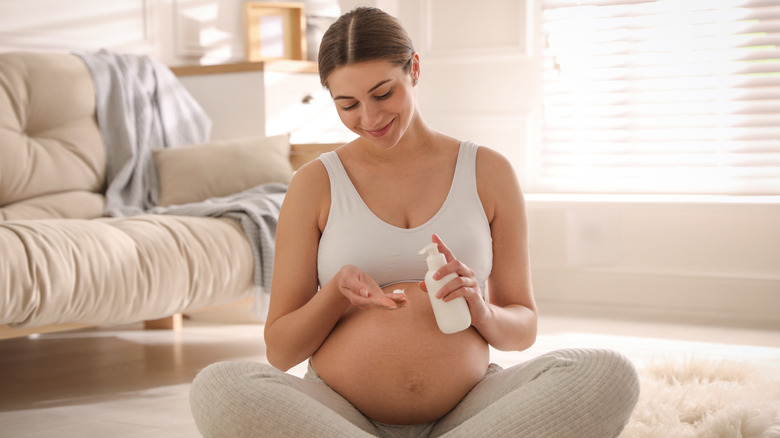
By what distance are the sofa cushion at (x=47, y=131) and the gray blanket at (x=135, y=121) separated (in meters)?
0.05

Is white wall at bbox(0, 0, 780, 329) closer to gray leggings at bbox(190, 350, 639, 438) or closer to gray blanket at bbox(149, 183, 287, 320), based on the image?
gray blanket at bbox(149, 183, 287, 320)

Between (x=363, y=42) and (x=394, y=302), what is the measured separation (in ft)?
1.29

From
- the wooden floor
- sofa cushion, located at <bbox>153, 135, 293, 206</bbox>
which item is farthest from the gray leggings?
sofa cushion, located at <bbox>153, 135, 293, 206</bbox>

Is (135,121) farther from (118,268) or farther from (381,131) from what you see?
(381,131)

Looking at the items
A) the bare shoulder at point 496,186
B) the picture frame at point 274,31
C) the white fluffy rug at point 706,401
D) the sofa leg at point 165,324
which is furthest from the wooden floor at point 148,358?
the picture frame at point 274,31

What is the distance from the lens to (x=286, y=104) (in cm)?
393

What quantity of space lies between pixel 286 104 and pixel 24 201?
1.34 meters

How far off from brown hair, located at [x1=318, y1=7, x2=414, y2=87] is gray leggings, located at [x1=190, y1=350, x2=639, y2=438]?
0.47 metres

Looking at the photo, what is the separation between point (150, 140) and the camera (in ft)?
11.1

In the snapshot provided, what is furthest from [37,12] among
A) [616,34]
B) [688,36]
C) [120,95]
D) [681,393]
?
[681,393]

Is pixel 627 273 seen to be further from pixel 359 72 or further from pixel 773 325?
pixel 359 72

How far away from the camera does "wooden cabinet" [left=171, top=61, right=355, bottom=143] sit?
3.83 m

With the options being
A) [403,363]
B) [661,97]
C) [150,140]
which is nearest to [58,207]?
[150,140]

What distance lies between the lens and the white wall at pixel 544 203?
3482 mm
